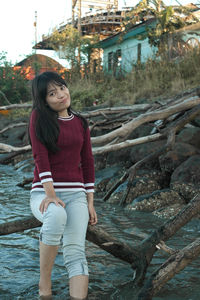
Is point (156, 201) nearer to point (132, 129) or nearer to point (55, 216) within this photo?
point (132, 129)

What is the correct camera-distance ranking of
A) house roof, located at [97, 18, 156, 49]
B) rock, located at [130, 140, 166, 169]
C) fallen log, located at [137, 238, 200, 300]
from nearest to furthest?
fallen log, located at [137, 238, 200, 300] → rock, located at [130, 140, 166, 169] → house roof, located at [97, 18, 156, 49]

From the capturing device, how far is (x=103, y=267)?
3.48m

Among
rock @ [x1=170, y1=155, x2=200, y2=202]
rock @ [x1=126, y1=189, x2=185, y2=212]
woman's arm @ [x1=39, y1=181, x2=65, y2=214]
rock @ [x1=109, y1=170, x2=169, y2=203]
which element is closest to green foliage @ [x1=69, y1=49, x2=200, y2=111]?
rock @ [x1=109, y1=170, x2=169, y2=203]

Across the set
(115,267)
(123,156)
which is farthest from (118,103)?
(115,267)

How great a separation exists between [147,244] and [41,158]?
3.31 ft

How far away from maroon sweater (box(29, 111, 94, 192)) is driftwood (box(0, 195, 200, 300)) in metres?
0.31

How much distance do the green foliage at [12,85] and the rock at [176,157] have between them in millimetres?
14769

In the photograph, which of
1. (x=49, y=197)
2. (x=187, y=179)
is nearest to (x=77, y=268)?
(x=49, y=197)

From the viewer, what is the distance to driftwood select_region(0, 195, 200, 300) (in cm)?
225

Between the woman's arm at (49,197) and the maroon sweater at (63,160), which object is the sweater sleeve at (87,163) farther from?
the woman's arm at (49,197)

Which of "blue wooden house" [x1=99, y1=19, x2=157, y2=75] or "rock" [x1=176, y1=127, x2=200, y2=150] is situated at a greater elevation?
"blue wooden house" [x1=99, y1=19, x2=157, y2=75]

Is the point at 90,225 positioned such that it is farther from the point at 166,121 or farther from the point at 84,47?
the point at 84,47

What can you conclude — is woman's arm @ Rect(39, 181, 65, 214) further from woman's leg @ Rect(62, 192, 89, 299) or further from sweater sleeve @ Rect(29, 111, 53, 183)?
woman's leg @ Rect(62, 192, 89, 299)

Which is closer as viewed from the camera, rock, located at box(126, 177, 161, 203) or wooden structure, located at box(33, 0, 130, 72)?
rock, located at box(126, 177, 161, 203)
